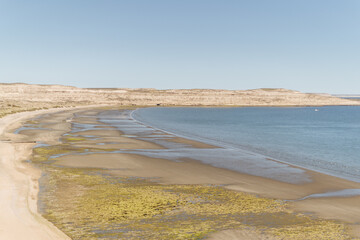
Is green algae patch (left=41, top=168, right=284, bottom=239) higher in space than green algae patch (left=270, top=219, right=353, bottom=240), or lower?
lower

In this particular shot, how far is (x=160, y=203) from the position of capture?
41.4 ft

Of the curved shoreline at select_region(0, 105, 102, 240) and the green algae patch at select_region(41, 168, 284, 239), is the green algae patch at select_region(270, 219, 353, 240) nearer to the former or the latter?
the green algae patch at select_region(41, 168, 284, 239)

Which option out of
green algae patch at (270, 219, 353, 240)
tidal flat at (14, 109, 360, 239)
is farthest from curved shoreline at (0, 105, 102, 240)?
green algae patch at (270, 219, 353, 240)

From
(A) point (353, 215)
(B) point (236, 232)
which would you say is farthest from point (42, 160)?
(A) point (353, 215)

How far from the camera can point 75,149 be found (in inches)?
984

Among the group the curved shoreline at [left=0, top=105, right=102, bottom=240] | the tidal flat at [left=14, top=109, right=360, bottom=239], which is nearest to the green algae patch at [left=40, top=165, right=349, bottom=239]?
the tidal flat at [left=14, top=109, right=360, bottom=239]

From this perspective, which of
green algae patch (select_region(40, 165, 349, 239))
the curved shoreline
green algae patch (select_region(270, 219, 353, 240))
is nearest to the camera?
the curved shoreline

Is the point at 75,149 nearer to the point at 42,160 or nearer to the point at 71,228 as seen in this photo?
the point at 42,160

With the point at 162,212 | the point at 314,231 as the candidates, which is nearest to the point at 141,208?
the point at 162,212

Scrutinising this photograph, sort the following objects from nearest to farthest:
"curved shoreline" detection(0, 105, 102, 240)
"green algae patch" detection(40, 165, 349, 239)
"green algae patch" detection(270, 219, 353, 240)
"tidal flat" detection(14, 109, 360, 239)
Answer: "curved shoreline" detection(0, 105, 102, 240)
"green algae patch" detection(270, 219, 353, 240)
"green algae patch" detection(40, 165, 349, 239)
"tidal flat" detection(14, 109, 360, 239)

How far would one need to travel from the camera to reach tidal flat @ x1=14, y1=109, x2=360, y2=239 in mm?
10109

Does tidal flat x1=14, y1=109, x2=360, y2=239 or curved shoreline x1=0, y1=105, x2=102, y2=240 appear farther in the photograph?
tidal flat x1=14, y1=109, x2=360, y2=239

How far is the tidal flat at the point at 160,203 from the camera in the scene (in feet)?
33.2

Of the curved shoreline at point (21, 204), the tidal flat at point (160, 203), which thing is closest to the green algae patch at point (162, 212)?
the tidal flat at point (160, 203)
